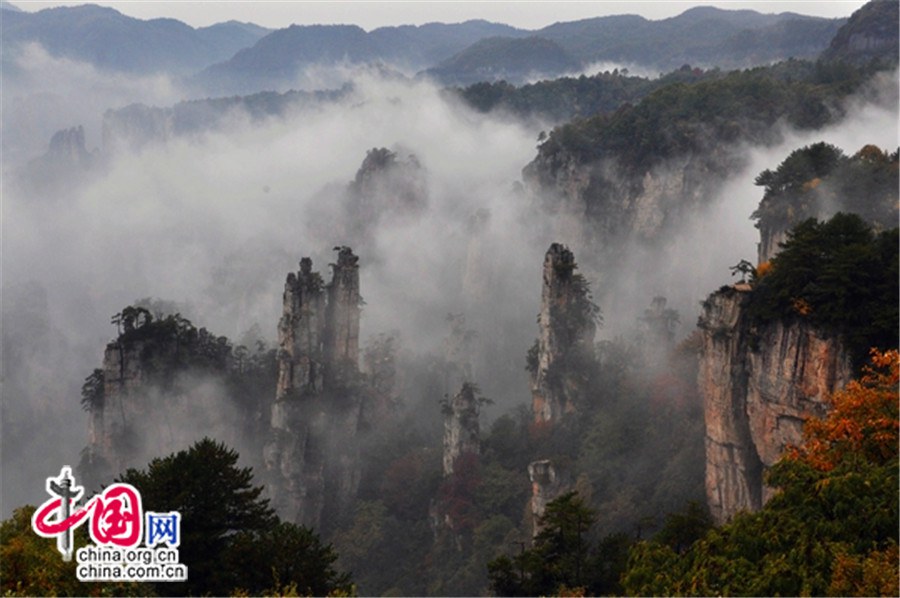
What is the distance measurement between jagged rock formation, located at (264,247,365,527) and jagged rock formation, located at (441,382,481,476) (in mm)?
8429

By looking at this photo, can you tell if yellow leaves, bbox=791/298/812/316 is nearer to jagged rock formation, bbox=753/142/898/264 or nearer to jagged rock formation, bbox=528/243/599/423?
jagged rock formation, bbox=753/142/898/264

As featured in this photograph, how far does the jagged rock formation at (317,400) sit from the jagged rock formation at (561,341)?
40.5 feet

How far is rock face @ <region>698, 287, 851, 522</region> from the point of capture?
1173 inches

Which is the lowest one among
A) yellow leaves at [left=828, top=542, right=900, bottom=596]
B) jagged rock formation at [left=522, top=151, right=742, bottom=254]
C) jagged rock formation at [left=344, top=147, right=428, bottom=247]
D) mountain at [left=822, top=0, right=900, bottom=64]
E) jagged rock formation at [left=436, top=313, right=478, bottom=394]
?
yellow leaves at [left=828, top=542, right=900, bottom=596]

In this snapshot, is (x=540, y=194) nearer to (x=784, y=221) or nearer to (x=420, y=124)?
(x=784, y=221)

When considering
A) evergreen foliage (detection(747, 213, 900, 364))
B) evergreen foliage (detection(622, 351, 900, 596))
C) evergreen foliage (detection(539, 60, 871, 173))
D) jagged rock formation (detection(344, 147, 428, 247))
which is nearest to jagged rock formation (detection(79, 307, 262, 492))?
evergreen foliage (detection(747, 213, 900, 364))

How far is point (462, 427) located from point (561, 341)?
818 centimetres

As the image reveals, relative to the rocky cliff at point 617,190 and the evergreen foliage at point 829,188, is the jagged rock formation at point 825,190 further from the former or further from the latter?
the rocky cliff at point 617,190

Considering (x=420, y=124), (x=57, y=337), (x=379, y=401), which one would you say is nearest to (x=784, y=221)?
(x=379, y=401)

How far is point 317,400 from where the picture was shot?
58094 millimetres

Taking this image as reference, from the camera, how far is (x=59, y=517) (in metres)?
17.2

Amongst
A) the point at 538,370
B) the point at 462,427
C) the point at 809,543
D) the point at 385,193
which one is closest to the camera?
the point at 809,543

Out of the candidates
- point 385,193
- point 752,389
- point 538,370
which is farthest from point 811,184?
point 385,193

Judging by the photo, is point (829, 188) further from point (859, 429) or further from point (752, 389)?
point (859, 429)
